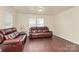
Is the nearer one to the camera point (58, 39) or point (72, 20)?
point (72, 20)

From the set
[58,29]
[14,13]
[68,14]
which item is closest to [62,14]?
[68,14]

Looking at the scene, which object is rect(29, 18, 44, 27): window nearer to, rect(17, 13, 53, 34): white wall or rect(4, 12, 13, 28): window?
rect(17, 13, 53, 34): white wall

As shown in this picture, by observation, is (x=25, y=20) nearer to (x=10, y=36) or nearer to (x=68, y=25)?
(x=10, y=36)

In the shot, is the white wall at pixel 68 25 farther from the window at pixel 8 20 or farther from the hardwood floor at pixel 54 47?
the window at pixel 8 20

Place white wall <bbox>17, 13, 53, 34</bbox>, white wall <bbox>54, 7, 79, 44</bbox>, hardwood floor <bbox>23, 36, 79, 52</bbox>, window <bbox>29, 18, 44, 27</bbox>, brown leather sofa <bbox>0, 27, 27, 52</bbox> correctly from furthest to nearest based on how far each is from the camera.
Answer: white wall <bbox>54, 7, 79, 44</bbox>
window <bbox>29, 18, 44, 27</bbox>
white wall <bbox>17, 13, 53, 34</bbox>
hardwood floor <bbox>23, 36, 79, 52</bbox>
brown leather sofa <bbox>0, 27, 27, 52</bbox>

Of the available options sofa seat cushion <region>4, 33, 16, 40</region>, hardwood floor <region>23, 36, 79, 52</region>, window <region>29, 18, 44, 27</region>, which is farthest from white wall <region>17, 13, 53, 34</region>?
hardwood floor <region>23, 36, 79, 52</region>

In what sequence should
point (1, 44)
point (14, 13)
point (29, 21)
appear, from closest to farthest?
point (1, 44) → point (14, 13) → point (29, 21)

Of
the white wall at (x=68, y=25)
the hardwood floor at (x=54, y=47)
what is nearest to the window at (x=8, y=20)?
the hardwood floor at (x=54, y=47)

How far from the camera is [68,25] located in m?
5.28

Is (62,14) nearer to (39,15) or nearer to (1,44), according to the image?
(39,15)

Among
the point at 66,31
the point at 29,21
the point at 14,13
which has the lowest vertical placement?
the point at 66,31

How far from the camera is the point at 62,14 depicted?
5.12 metres

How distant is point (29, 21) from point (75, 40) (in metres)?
2.18

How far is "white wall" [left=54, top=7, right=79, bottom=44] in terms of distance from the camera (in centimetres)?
480
